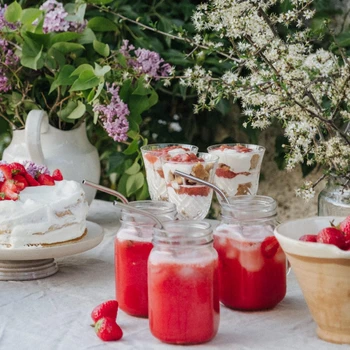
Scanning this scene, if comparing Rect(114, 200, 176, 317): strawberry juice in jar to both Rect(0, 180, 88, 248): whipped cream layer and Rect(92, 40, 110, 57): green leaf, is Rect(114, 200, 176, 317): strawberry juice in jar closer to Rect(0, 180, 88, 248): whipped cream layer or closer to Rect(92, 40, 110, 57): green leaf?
Rect(0, 180, 88, 248): whipped cream layer

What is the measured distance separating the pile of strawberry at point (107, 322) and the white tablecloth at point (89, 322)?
12mm

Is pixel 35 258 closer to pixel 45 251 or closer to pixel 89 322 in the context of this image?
pixel 45 251

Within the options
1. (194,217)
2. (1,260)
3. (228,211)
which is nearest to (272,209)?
(228,211)

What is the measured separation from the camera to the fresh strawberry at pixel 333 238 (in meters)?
1.16

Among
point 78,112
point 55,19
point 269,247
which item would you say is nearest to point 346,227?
point 269,247

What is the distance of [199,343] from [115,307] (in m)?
0.16

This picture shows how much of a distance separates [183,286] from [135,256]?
17 cm

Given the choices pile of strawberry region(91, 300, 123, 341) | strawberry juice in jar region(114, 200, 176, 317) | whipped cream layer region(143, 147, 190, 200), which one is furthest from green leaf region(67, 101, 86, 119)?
pile of strawberry region(91, 300, 123, 341)

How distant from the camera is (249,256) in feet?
4.39

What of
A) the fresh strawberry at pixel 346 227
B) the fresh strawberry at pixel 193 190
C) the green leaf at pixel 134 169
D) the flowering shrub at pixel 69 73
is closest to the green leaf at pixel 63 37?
the flowering shrub at pixel 69 73

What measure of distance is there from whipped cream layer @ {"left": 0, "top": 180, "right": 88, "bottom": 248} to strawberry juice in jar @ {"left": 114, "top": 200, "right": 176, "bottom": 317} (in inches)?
10.3

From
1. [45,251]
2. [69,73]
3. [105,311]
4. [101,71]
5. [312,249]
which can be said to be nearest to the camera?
[312,249]

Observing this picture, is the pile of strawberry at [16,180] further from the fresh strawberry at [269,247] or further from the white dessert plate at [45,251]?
the fresh strawberry at [269,247]

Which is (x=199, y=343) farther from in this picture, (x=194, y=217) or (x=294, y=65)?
(x=294, y=65)
